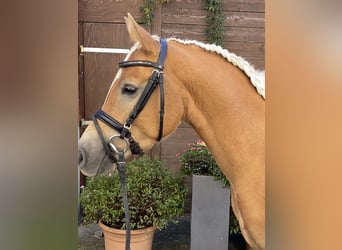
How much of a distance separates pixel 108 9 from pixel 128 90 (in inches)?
72.0

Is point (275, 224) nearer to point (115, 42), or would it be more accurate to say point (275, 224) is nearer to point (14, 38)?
point (14, 38)

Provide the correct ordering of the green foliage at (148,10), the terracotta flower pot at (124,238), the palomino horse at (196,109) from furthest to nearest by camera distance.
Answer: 1. the green foliage at (148,10)
2. the terracotta flower pot at (124,238)
3. the palomino horse at (196,109)

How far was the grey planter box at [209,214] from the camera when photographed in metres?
2.29

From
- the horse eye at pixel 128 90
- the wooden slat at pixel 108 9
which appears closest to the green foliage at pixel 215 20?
the wooden slat at pixel 108 9

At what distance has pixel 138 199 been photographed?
2203 millimetres

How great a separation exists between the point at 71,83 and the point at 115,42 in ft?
8.75

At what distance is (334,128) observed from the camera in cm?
42

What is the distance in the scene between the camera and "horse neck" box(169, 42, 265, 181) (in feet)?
4.43

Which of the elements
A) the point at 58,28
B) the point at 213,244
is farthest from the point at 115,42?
the point at 58,28

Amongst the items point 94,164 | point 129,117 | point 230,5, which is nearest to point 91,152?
point 94,164

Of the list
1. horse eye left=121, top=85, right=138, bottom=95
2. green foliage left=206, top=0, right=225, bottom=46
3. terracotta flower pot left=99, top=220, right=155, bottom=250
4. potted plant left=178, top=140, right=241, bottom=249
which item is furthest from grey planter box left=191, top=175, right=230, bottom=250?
green foliage left=206, top=0, right=225, bottom=46

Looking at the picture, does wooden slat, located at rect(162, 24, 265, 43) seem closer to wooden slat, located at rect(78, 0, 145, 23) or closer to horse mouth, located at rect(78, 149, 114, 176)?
wooden slat, located at rect(78, 0, 145, 23)

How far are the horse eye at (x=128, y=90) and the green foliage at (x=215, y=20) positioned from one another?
72.3 inches

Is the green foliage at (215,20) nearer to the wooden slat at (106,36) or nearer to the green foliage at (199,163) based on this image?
the wooden slat at (106,36)
